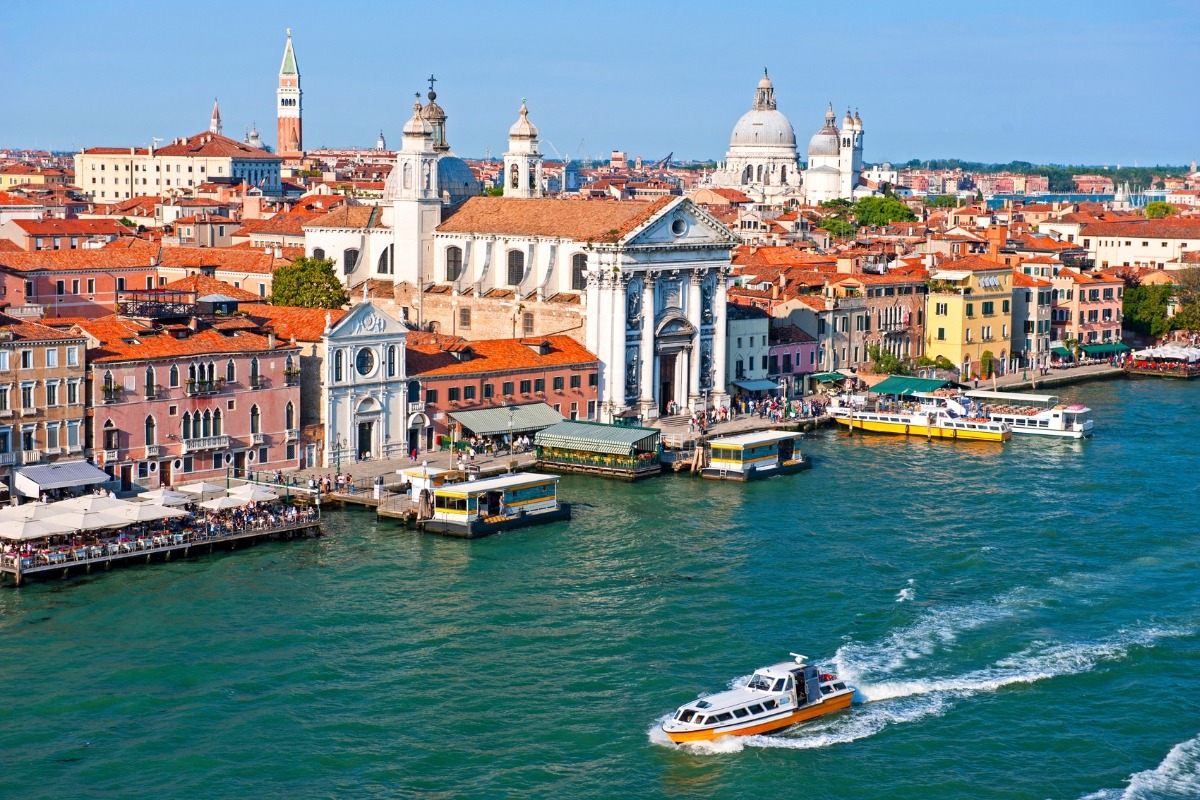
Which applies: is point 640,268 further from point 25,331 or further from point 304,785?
point 304,785

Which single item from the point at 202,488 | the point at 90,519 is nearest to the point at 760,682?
the point at 90,519

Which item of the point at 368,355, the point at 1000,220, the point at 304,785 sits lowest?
the point at 304,785

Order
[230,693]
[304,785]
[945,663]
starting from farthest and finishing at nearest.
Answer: [945,663] → [230,693] → [304,785]

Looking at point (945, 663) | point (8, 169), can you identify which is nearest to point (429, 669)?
point (945, 663)

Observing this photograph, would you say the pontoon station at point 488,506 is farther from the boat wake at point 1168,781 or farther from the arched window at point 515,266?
the arched window at point 515,266

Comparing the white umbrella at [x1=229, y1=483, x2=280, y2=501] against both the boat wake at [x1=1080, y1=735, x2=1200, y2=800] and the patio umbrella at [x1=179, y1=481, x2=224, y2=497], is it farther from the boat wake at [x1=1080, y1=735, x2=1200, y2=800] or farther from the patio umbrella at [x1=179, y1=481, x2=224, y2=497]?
the boat wake at [x1=1080, y1=735, x2=1200, y2=800]
